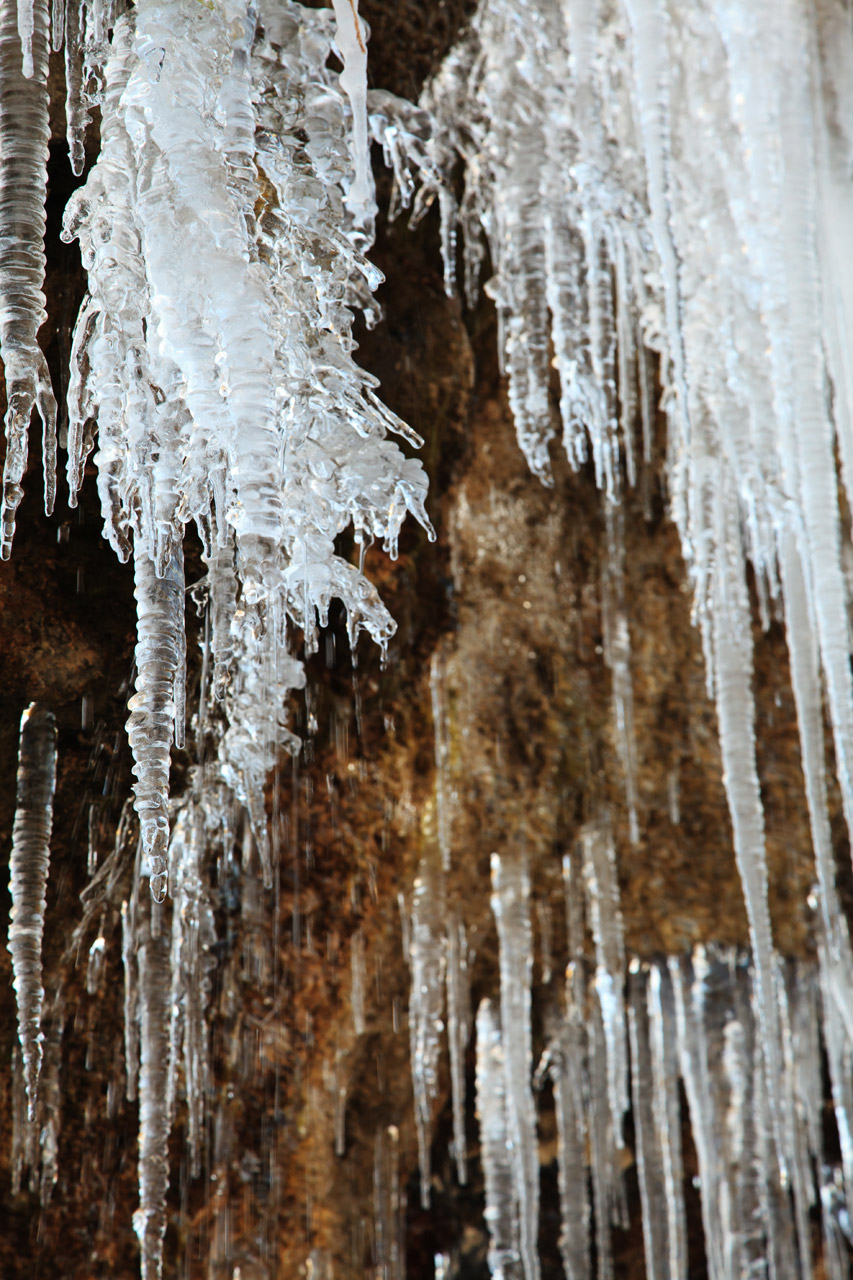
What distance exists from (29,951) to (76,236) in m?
1.15

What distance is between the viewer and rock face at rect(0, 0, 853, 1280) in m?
2.46

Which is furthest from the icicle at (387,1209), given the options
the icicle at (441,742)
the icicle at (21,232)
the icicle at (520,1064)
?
the icicle at (21,232)

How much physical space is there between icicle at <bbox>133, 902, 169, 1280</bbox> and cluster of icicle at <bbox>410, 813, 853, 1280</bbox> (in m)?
1.59

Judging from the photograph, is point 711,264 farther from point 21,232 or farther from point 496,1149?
point 496,1149

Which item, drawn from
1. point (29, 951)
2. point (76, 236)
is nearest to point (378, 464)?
point (76, 236)

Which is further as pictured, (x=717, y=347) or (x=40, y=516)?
(x=717, y=347)

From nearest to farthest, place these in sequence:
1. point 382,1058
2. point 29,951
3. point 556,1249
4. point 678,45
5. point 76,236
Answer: point 76,236
point 29,951
point 678,45
point 382,1058
point 556,1249

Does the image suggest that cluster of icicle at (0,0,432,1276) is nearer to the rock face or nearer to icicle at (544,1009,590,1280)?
the rock face

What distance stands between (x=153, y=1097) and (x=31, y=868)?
2.26ft

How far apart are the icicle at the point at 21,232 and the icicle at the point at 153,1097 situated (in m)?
1.16

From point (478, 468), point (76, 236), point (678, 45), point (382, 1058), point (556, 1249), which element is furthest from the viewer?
point (556, 1249)

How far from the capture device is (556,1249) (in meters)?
4.81

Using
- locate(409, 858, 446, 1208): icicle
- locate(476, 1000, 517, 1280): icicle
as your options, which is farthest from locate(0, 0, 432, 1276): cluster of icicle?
locate(476, 1000, 517, 1280): icicle

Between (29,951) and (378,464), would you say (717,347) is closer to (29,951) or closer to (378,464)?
(378,464)
